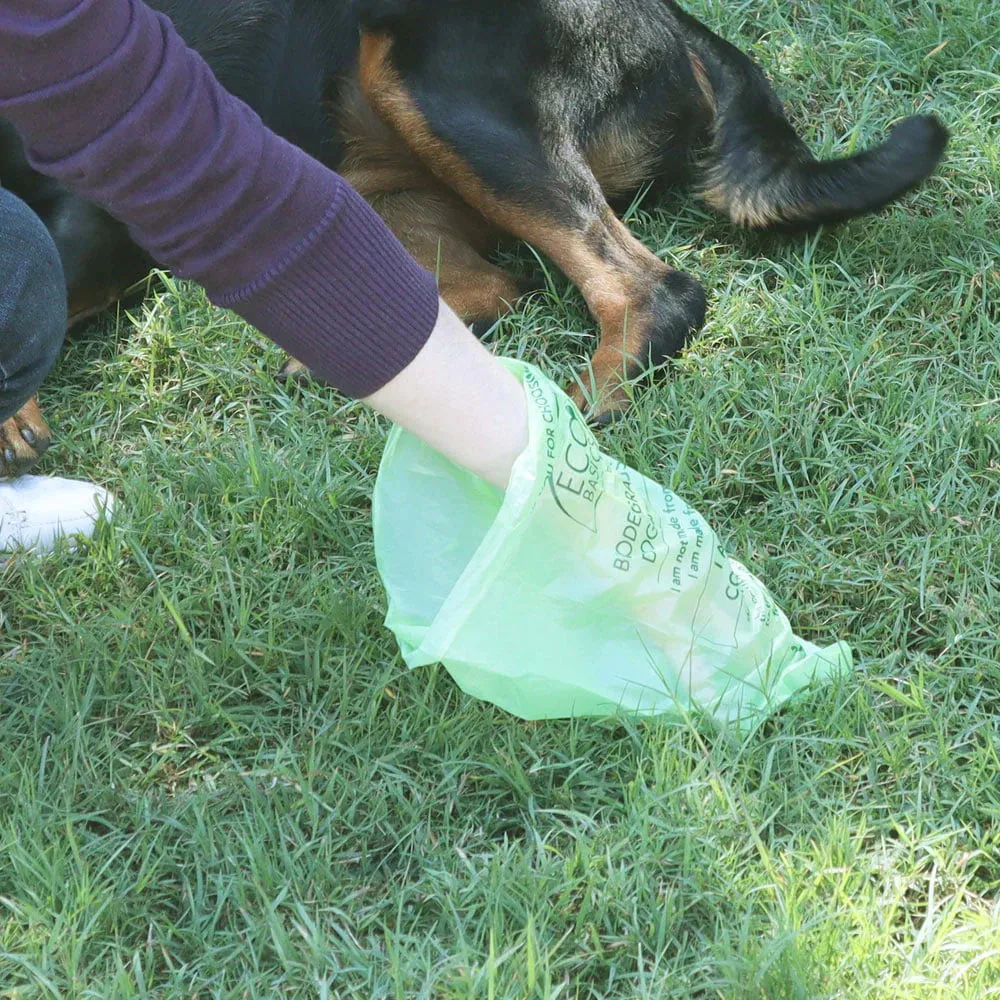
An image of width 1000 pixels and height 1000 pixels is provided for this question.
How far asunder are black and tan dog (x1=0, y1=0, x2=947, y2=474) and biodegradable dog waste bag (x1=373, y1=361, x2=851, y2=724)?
79 centimetres

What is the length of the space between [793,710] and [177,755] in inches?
42.4

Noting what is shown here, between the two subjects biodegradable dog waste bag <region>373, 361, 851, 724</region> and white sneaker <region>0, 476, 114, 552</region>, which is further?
white sneaker <region>0, 476, 114, 552</region>

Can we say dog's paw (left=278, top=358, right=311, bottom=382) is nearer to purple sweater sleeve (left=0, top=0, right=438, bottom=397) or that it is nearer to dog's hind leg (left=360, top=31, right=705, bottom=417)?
dog's hind leg (left=360, top=31, right=705, bottom=417)

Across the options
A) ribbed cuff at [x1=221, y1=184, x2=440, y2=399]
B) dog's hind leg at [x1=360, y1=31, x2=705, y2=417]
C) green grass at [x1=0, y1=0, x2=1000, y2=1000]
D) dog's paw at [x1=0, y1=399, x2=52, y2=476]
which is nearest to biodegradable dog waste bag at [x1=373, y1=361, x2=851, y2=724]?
green grass at [x1=0, y1=0, x2=1000, y2=1000]

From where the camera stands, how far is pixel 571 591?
6.75 feet

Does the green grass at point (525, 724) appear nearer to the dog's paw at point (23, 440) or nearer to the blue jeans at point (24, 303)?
the dog's paw at point (23, 440)

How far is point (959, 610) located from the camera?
7.62ft

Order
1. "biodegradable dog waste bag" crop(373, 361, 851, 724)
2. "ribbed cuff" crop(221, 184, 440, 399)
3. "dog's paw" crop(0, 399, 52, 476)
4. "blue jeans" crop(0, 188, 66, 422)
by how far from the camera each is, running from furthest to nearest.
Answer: "dog's paw" crop(0, 399, 52, 476) → "blue jeans" crop(0, 188, 66, 422) → "biodegradable dog waste bag" crop(373, 361, 851, 724) → "ribbed cuff" crop(221, 184, 440, 399)

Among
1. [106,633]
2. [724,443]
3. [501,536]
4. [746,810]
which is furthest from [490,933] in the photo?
[724,443]

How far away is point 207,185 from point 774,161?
1.99 meters

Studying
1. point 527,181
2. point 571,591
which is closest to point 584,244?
point 527,181

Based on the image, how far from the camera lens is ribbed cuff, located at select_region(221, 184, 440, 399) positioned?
166 centimetres

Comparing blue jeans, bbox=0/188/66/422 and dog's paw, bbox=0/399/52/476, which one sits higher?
blue jeans, bbox=0/188/66/422

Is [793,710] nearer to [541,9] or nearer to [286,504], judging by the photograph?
[286,504]
